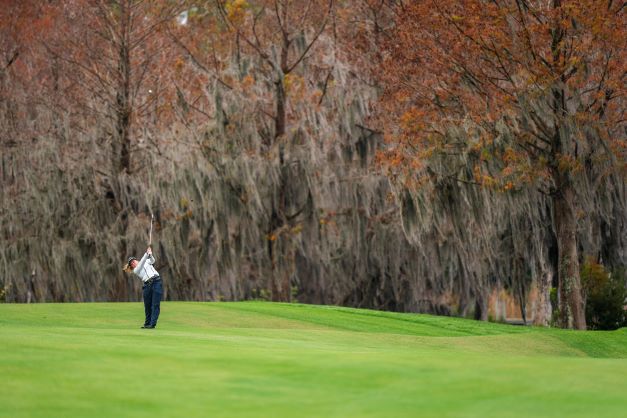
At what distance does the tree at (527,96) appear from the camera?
83.5ft

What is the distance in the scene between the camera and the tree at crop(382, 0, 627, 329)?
25.4 meters

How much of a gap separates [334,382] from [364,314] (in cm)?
1528

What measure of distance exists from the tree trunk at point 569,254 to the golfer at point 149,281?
11.0 metres

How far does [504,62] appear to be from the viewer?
Result: 87.9ft

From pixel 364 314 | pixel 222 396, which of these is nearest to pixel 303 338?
pixel 364 314

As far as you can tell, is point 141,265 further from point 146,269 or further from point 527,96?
point 527,96

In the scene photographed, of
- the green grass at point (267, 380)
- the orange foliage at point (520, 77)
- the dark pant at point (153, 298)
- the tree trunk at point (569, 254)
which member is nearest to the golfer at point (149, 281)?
the dark pant at point (153, 298)

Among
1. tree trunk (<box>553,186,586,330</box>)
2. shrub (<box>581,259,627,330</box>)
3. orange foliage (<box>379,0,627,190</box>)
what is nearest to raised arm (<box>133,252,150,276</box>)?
orange foliage (<box>379,0,627,190</box>)

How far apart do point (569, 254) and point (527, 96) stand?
424cm

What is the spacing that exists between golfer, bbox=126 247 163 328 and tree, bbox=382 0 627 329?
9.50 metres

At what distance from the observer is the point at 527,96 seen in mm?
25750

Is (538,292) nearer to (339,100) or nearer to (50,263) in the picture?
(339,100)

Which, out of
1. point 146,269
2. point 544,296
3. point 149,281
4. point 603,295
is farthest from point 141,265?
point 544,296

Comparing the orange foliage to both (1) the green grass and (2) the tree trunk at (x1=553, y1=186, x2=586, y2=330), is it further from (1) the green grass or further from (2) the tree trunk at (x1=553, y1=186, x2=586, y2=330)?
(1) the green grass
